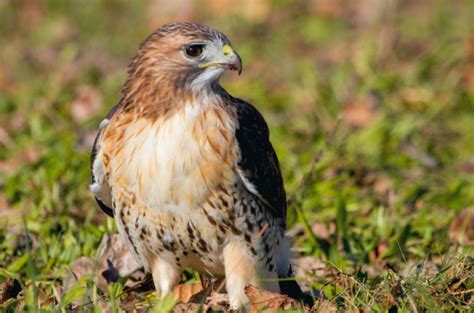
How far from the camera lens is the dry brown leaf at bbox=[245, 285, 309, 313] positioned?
5254mm

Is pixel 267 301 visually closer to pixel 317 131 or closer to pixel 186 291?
pixel 186 291

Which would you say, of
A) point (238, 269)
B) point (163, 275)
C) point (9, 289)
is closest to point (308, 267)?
point (238, 269)

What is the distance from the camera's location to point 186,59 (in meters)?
5.50

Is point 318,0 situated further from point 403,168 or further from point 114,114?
point 114,114

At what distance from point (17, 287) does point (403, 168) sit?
12.2 ft

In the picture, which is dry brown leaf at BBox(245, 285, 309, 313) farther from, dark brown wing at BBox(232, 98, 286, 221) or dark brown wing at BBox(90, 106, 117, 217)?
dark brown wing at BBox(90, 106, 117, 217)

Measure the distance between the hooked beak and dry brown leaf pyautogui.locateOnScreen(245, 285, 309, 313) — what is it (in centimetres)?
113

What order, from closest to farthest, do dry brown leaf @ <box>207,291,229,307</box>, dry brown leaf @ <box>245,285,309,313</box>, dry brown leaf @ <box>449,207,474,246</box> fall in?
dry brown leaf @ <box>245,285,309,313</box> < dry brown leaf @ <box>207,291,229,307</box> < dry brown leaf @ <box>449,207,474,246</box>

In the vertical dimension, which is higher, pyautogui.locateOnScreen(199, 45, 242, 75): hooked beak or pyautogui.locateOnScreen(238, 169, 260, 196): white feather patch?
pyautogui.locateOnScreen(199, 45, 242, 75): hooked beak

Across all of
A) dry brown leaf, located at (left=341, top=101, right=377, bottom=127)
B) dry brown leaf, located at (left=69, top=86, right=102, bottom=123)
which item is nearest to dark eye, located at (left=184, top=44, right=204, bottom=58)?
dry brown leaf, located at (left=341, top=101, right=377, bottom=127)

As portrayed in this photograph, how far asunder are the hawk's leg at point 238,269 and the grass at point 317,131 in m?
0.42

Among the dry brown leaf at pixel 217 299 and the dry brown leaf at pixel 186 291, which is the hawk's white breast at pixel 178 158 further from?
the dry brown leaf at pixel 186 291

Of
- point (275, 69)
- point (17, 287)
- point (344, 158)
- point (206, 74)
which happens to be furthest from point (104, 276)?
point (275, 69)

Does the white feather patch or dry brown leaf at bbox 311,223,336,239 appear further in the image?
dry brown leaf at bbox 311,223,336,239
